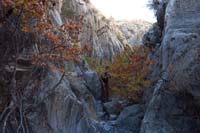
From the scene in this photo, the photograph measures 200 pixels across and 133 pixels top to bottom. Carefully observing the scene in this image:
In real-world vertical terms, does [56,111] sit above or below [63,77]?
below

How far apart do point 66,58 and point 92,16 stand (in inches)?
888

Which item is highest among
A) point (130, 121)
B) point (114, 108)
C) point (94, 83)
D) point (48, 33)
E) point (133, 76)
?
point (48, 33)

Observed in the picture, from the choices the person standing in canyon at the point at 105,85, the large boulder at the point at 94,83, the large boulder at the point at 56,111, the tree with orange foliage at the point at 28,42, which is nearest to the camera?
the tree with orange foliage at the point at 28,42

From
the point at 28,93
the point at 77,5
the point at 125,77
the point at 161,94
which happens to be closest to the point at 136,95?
the point at 125,77

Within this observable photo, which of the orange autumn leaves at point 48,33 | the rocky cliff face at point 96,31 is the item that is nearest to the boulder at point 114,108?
the orange autumn leaves at point 48,33

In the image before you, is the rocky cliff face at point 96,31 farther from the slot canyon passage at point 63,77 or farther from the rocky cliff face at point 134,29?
the slot canyon passage at point 63,77

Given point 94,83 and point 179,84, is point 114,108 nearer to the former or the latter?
point 94,83

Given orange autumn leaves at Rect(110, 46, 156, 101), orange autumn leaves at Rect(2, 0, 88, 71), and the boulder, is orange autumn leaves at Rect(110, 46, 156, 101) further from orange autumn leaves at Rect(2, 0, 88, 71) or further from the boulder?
orange autumn leaves at Rect(2, 0, 88, 71)

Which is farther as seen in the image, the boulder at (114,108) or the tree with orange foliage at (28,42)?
the boulder at (114,108)

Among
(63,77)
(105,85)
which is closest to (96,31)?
(105,85)

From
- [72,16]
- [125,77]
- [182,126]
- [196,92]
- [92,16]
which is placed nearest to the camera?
[196,92]

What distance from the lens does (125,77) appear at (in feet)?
61.3

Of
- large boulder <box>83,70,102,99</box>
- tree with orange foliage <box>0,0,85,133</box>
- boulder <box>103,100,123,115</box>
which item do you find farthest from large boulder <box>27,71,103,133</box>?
large boulder <box>83,70,102,99</box>

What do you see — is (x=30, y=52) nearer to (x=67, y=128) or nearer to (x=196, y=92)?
(x=67, y=128)
